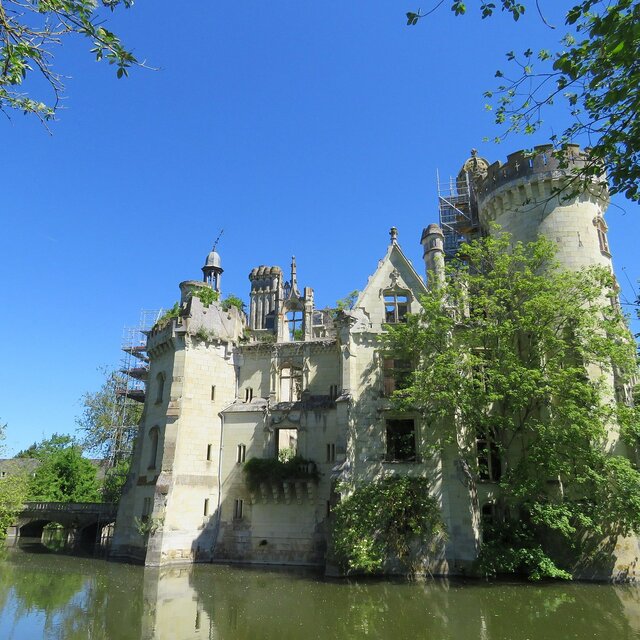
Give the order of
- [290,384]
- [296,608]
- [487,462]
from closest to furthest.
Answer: [296,608] → [487,462] → [290,384]

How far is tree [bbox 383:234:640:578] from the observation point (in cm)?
2139

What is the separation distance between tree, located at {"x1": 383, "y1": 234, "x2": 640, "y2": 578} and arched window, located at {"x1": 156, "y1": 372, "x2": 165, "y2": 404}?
14.8 meters

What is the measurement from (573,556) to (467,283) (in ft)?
42.8

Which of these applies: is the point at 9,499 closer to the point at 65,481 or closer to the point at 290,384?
the point at 65,481

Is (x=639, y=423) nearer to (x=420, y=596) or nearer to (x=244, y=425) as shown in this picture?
(x=420, y=596)

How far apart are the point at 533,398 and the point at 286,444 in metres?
16.4

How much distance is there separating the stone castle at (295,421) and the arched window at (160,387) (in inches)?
3.3

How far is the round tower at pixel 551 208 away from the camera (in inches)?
1062

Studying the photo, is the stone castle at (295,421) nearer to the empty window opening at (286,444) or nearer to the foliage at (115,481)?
the empty window opening at (286,444)

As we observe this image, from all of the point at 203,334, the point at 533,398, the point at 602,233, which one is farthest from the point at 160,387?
the point at 602,233

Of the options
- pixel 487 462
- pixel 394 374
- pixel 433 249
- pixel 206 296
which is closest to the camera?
pixel 487 462

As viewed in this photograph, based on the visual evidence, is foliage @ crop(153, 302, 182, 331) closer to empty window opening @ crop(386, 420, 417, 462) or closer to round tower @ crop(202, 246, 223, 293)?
round tower @ crop(202, 246, 223, 293)

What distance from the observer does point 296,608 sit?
1741 centimetres

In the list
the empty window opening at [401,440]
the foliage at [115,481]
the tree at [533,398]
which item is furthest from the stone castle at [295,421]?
the foliage at [115,481]
